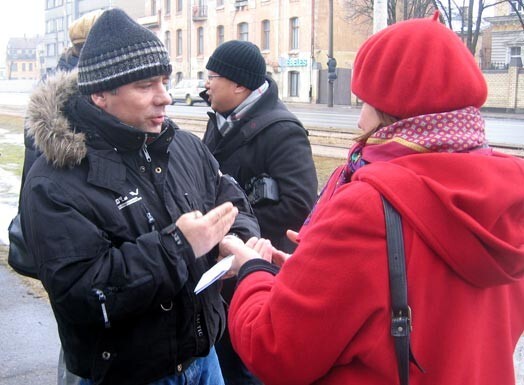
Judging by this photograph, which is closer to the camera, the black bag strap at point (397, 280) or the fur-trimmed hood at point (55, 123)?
the black bag strap at point (397, 280)

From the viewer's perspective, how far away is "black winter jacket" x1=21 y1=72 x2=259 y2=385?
2.07 metres

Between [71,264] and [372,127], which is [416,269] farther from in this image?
[71,264]

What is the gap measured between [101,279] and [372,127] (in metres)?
0.96

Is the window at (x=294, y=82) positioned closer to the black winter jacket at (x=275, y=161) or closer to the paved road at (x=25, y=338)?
the paved road at (x=25, y=338)

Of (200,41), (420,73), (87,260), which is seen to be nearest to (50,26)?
(200,41)

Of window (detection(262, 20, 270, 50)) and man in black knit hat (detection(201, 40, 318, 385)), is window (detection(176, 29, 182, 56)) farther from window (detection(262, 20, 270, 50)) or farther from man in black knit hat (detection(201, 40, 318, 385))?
man in black knit hat (detection(201, 40, 318, 385))

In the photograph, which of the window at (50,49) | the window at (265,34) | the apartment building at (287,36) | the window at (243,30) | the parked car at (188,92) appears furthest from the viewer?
the window at (50,49)

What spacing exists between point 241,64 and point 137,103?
151 centimetres

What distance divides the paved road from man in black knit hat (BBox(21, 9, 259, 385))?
2.10 meters

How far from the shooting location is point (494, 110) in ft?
113

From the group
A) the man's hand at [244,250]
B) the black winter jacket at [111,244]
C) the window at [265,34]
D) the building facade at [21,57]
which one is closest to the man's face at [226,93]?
the black winter jacket at [111,244]

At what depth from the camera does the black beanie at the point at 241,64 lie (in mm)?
3773

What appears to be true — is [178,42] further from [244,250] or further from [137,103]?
[244,250]

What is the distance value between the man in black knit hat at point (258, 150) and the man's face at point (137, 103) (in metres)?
1.24
